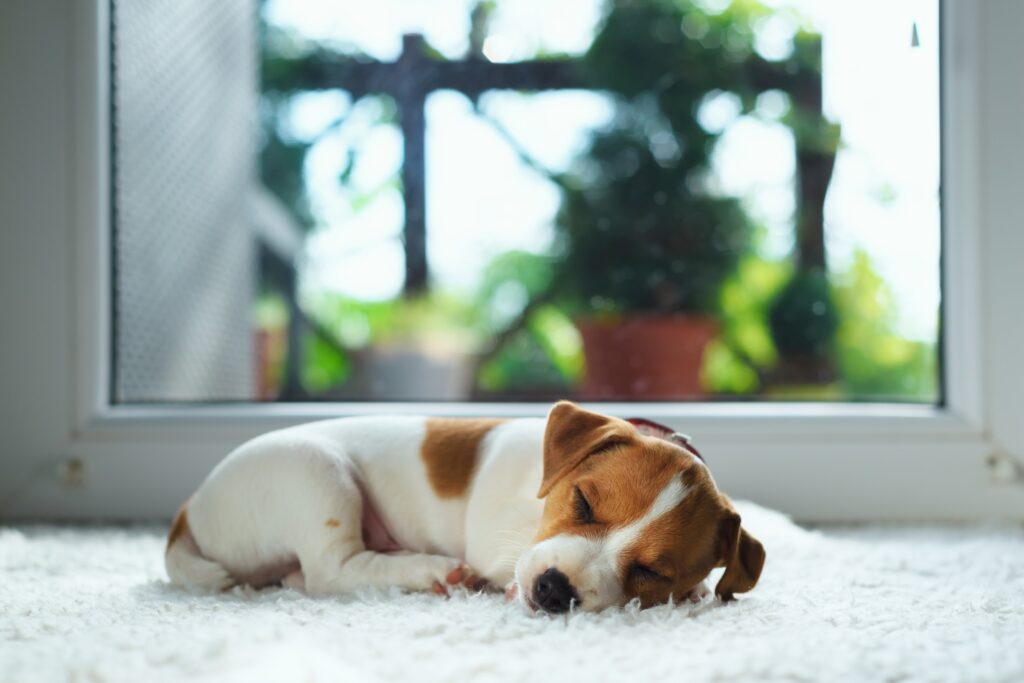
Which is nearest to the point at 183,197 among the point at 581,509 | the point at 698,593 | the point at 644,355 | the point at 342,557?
the point at 644,355

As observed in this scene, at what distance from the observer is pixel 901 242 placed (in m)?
2.61

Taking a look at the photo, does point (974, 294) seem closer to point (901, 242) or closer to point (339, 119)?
point (901, 242)

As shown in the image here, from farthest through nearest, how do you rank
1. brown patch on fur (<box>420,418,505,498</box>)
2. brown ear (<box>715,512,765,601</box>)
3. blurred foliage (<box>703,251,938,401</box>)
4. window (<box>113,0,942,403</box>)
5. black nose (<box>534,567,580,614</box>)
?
blurred foliage (<box>703,251,938,401</box>), window (<box>113,0,942,403</box>), brown patch on fur (<box>420,418,505,498</box>), brown ear (<box>715,512,765,601</box>), black nose (<box>534,567,580,614</box>)

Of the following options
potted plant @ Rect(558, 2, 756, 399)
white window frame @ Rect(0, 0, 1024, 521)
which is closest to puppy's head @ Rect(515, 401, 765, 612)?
white window frame @ Rect(0, 0, 1024, 521)

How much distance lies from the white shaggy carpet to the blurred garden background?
1.02 metres

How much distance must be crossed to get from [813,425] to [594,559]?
1128 millimetres

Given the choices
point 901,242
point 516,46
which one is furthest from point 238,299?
point 901,242

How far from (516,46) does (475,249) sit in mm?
646

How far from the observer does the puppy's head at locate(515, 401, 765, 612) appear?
1.27 metres

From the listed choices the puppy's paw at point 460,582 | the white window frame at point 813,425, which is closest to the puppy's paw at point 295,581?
the puppy's paw at point 460,582

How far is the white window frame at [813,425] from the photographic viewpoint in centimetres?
217

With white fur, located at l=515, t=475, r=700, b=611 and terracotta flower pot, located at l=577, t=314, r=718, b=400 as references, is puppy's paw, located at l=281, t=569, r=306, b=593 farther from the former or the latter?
terracotta flower pot, located at l=577, t=314, r=718, b=400

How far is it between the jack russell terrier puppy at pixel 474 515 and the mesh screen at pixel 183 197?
0.99m

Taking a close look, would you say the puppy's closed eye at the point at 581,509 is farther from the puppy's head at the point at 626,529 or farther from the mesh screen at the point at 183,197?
the mesh screen at the point at 183,197
